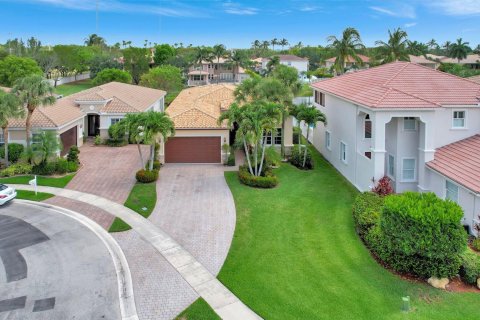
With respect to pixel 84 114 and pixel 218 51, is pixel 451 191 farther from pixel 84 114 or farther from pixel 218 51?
pixel 218 51

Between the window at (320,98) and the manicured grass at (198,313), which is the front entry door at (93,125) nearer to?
the window at (320,98)

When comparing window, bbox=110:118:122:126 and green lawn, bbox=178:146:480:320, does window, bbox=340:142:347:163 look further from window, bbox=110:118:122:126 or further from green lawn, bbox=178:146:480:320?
window, bbox=110:118:122:126

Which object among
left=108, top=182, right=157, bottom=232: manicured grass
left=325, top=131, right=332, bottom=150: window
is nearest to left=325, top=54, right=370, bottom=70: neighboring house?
left=325, top=131, right=332, bottom=150: window

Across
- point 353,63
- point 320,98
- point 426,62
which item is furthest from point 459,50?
point 320,98

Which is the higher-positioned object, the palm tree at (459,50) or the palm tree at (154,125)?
the palm tree at (459,50)

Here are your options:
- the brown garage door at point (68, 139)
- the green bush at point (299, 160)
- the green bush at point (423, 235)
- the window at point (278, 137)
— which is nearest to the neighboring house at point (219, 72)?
the brown garage door at point (68, 139)

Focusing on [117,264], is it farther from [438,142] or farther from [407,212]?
[438,142]

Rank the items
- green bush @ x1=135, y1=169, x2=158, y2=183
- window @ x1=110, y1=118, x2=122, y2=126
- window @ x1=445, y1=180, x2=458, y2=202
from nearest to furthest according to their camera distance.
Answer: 1. window @ x1=445, y1=180, x2=458, y2=202
2. green bush @ x1=135, y1=169, x2=158, y2=183
3. window @ x1=110, y1=118, x2=122, y2=126
